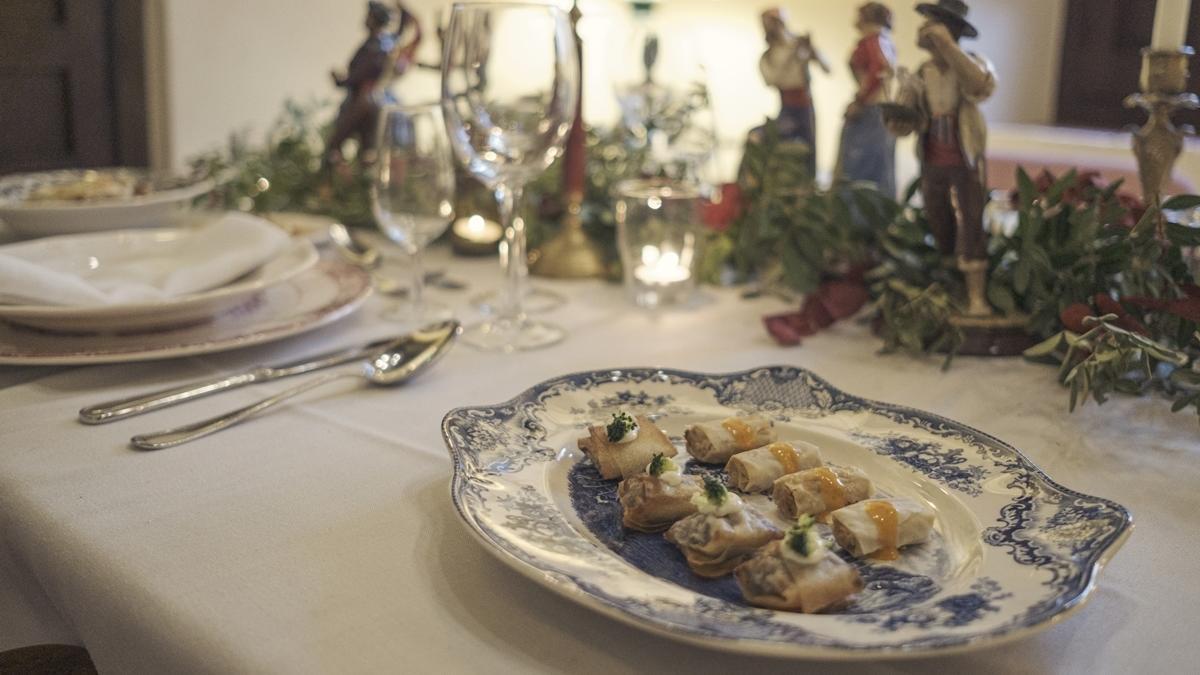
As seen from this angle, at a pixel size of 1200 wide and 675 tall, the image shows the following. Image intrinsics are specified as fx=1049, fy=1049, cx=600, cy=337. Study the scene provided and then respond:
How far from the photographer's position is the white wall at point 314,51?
2.87m

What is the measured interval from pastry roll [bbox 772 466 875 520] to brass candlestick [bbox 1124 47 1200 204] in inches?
18.5

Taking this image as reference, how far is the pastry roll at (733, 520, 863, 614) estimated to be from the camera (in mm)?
559

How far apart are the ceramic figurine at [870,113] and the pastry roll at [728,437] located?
1.75ft

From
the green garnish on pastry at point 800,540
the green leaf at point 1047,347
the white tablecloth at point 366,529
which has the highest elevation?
the green leaf at point 1047,347

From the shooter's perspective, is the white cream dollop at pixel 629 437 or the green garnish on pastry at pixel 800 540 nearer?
the green garnish on pastry at pixel 800 540

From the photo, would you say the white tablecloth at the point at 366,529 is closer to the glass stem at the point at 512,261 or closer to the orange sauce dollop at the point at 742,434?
the glass stem at the point at 512,261

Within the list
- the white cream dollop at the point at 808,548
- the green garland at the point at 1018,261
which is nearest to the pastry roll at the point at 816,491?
the white cream dollop at the point at 808,548

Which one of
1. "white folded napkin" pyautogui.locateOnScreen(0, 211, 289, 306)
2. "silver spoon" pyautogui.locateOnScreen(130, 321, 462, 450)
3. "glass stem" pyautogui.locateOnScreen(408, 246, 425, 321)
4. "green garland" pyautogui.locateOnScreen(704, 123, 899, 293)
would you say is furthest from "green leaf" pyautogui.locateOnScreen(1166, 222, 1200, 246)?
"white folded napkin" pyautogui.locateOnScreen(0, 211, 289, 306)

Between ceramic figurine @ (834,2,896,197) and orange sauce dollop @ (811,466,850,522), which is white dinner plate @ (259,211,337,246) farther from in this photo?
orange sauce dollop @ (811,466,850,522)

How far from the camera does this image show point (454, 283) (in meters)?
1.36

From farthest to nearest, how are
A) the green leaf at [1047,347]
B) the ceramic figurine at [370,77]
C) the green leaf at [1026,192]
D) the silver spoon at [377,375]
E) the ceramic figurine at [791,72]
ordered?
the ceramic figurine at [370,77] < the ceramic figurine at [791,72] < the green leaf at [1026,192] < the green leaf at [1047,347] < the silver spoon at [377,375]

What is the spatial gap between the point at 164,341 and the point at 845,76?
2.72m

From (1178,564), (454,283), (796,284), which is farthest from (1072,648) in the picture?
(454,283)

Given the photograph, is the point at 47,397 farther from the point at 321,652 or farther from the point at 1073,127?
the point at 1073,127
